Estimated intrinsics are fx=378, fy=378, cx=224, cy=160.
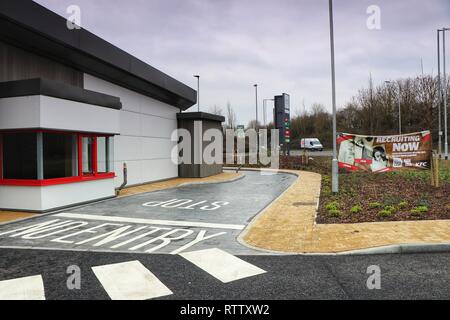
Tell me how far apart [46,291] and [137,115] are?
14595mm

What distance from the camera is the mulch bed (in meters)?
9.12

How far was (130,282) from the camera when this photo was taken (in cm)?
521

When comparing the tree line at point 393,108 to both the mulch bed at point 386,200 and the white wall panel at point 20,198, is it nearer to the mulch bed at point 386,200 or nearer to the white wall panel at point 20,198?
the mulch bed at point 386,200

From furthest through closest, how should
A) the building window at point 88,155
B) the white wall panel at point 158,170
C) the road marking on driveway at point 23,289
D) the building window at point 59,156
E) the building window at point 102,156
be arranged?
the white wall panel at point 158,170 → the building window at point 102,156 → the building window at point 88,155 → the building window at point 59,156 → the road marking on driveway at point 23,289

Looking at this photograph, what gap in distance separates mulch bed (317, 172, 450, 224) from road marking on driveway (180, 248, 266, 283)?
3.46 meters

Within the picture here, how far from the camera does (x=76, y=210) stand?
11.4 metres

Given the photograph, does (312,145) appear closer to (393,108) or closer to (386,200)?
(393,108)

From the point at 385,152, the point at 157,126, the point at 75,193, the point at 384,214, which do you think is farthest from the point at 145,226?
the point at 157,126

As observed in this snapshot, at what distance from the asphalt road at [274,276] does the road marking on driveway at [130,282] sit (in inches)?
3.9

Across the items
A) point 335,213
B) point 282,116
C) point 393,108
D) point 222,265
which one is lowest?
point 222,265

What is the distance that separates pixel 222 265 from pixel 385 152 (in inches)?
508

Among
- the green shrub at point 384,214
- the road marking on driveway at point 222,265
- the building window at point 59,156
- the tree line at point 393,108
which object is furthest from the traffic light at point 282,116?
the tree line at point 393,108

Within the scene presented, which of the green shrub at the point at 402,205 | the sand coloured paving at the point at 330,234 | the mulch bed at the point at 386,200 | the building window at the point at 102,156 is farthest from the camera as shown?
the building window at the point at 102,156

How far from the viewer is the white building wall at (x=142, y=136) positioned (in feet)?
55.8
